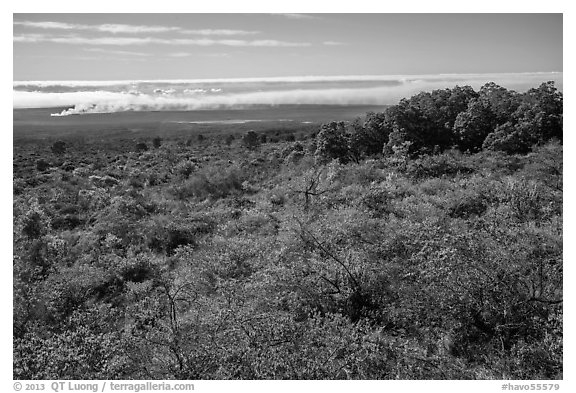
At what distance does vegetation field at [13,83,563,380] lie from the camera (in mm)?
7539

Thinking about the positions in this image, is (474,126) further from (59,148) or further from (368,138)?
(59,148)

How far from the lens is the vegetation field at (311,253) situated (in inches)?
297

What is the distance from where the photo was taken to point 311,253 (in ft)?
33.9

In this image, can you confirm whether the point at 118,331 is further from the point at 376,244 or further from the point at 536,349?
the point at 536,349

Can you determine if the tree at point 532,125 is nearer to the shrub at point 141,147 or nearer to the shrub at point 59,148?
the shrub at point 141,147

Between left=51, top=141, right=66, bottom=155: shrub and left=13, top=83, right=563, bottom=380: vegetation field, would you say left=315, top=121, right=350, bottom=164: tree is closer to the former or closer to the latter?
left=13, top=83, right=563, bottom=380: vegetation field

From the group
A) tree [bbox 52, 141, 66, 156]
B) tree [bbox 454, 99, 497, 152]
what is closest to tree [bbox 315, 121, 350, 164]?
tree [bbox 454, 99, 497, 152]

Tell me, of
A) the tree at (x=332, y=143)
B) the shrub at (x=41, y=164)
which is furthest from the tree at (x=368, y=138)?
the shrub at (x=41, y=164)

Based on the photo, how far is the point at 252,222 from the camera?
1402cm

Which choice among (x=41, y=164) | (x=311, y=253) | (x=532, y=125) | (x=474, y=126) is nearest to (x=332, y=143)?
(x=474, y=126)

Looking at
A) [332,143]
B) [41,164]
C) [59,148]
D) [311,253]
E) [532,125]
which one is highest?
[532,125]

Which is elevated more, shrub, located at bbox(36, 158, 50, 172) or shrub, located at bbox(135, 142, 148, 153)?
shrub, located at bbox(135, 142, 148, 153)

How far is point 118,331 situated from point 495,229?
794cm

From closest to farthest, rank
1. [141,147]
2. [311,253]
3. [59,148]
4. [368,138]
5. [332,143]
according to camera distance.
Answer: [311,253], [332,143], [368,138], [59,148], [141,147]
